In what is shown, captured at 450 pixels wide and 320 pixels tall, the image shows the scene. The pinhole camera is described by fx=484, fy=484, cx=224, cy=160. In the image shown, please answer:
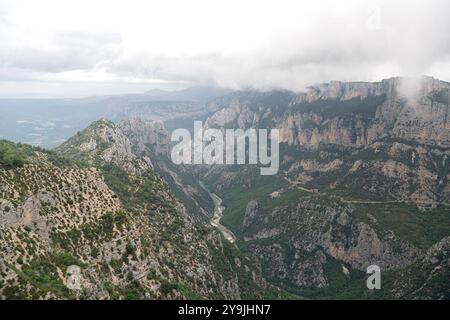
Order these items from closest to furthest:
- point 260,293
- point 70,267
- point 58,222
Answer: point 70,267
point 58,222
point 260,293

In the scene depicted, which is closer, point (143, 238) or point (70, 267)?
point (70, 267)

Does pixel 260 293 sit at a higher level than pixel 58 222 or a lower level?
lower
